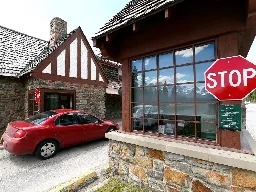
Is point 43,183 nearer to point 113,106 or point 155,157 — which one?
point 155,157

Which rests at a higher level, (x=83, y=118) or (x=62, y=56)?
(x=62, y=56)

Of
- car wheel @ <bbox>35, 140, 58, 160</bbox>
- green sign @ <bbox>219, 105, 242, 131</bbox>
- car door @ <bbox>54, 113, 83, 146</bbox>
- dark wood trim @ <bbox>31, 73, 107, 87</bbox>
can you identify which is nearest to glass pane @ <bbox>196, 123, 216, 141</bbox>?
green sign @ <bbox>219, 105, 242, 131</bbox>

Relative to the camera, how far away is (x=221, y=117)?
2.57 meters

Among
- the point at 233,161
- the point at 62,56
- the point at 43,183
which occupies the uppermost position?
the point at 62,56

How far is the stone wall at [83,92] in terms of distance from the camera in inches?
367

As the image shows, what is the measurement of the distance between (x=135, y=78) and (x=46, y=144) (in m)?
3.83

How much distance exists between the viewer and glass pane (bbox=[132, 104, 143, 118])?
3865 millimetres

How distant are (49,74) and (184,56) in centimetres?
832

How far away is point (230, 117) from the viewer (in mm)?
2492

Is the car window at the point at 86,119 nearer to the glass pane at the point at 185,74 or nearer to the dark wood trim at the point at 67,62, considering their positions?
the dark wood trim at the point at 67,62

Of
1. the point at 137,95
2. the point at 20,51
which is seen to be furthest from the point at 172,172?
the point at 20,51

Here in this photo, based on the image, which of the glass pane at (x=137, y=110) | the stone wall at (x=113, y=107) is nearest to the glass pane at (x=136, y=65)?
the glass pane at (x=137, y=110)

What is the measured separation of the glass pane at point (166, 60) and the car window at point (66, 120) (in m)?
4.29

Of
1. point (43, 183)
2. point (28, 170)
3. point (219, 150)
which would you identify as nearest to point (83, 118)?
point (28, 170)
